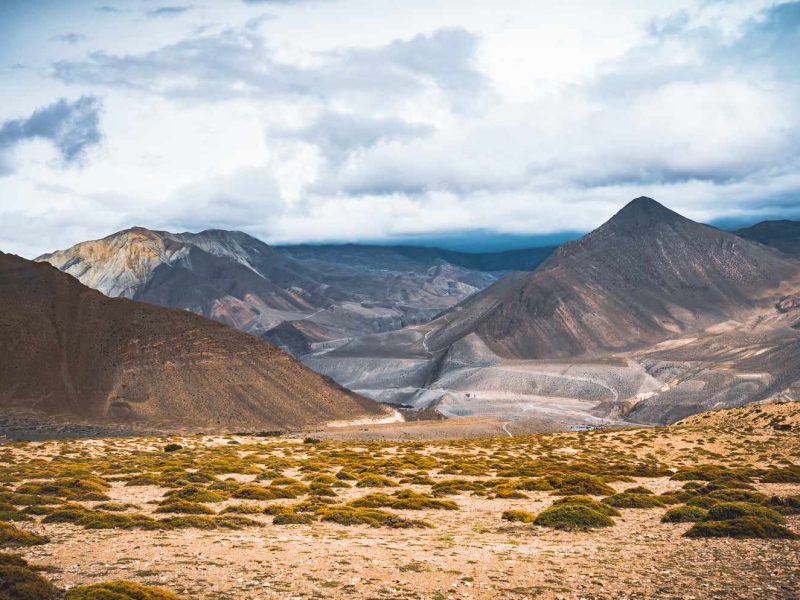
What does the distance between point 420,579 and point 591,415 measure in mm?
173140

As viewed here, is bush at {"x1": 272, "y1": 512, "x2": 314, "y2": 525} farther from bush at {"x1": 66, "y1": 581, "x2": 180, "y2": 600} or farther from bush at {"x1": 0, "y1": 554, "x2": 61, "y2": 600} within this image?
bush at {"x1": 66, "y1": 581, "x2": 180, "y2": 600}

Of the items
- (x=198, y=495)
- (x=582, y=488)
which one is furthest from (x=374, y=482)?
(x=582, y=488)

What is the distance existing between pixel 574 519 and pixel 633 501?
21.1 ft

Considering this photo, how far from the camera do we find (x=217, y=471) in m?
50.0

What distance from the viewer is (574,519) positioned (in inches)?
1094

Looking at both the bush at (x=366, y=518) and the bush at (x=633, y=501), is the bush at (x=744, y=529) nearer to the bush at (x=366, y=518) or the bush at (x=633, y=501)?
the bush at (x=633, y=501)

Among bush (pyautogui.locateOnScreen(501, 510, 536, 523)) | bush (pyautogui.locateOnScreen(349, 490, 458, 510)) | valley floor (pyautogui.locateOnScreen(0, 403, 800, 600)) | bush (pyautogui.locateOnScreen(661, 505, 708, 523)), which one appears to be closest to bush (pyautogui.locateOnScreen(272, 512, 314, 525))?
valley floor (pyautogui.locateOnScreen(0, 403, 800, 600))

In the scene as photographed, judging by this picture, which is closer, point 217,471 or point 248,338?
point 217,471

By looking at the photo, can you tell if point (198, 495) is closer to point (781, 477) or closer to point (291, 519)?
point (291, 519)

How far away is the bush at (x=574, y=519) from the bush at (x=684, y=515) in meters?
2.41

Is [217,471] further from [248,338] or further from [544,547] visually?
[248,338]

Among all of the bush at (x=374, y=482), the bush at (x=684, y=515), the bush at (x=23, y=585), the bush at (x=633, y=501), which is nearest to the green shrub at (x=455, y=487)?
the bush at (x=374, y=482)

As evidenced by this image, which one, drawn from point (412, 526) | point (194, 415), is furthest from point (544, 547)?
point (194, 415)

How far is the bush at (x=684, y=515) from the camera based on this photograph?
93.5 feet
